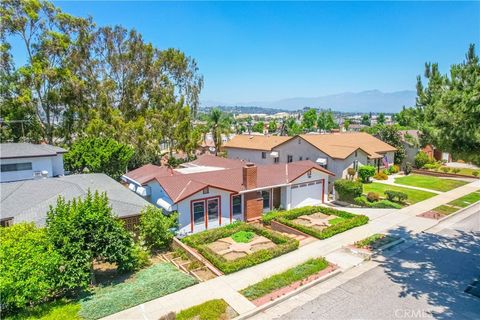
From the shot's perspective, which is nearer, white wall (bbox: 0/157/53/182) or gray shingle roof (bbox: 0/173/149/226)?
gray shingle roof (bbox: 0/173/149/226)

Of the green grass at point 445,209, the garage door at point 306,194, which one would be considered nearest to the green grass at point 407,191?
the green grass at point 445,209

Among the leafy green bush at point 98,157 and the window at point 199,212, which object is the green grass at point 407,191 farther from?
the leafy green bush at point 98,157

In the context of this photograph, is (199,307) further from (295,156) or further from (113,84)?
(113,84)

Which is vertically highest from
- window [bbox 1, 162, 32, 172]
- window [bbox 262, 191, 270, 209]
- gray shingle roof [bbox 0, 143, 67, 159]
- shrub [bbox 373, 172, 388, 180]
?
gray shingle roof [bbox 0, 143, 67, 159]

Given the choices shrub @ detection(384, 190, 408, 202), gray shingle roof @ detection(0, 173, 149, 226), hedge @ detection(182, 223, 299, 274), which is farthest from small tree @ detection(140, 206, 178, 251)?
shrub @ detection(384, 190, 408, 202)

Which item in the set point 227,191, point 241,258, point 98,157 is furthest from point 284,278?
point 98,157

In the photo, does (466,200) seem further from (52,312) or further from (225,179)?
(52,312)

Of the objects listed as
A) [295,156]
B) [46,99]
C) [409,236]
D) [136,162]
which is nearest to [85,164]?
[136,162]

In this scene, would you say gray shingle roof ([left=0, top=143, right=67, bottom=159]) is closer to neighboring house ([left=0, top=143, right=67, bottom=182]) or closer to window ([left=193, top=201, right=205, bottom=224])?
neighboring house ([left=0, top=143, right=67, bottom=182])
